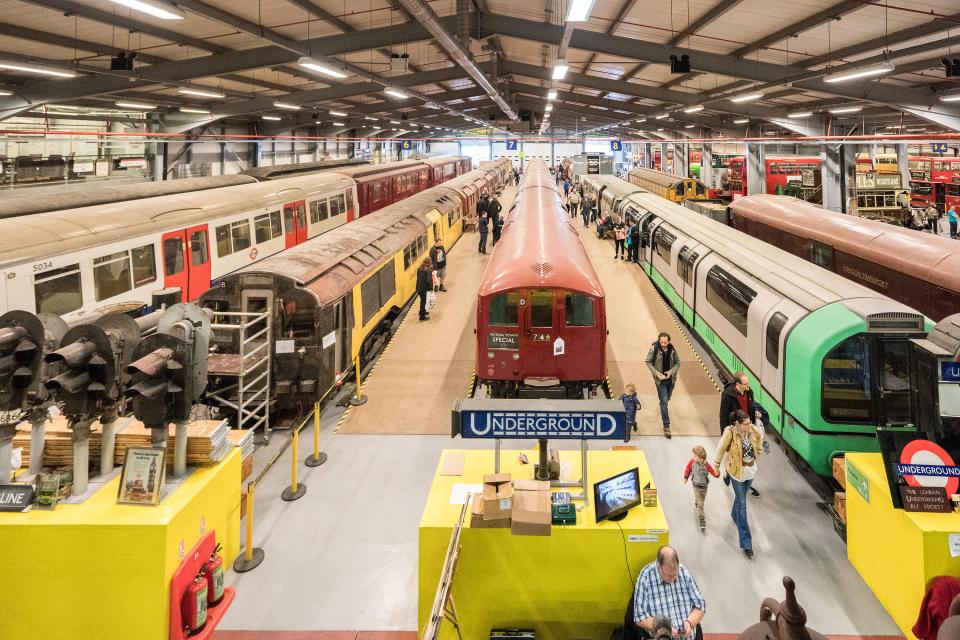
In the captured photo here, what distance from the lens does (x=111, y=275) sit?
859 centimetres

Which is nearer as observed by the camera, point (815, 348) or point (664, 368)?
point (815, 348)

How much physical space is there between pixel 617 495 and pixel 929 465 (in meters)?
2.47

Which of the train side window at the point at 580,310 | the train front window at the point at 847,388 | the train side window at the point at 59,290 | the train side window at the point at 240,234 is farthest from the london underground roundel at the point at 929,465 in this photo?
the train side window at the point at 240,234

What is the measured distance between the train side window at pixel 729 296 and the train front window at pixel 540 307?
9.37ft

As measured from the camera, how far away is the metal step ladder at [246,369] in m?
6.88

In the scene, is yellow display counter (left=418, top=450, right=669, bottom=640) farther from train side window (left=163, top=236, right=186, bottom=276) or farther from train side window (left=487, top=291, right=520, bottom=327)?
train side window (left=163, top=236, right=186, bottom=276)

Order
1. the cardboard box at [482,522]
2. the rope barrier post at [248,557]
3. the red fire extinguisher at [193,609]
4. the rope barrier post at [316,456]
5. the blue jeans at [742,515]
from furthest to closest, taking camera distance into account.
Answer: the rope barrier post at [316,456] → the blue jeans at [742,515] → the rope barrier post at [248,557] → the cardboard box at [482,522] → the red fire extinguisher at [193,609]

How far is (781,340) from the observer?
666cm

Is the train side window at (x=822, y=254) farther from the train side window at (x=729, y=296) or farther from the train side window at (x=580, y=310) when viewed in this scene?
the train side window at (x=580, y=310)

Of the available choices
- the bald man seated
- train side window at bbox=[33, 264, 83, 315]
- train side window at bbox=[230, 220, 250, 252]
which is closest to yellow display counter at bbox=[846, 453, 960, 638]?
the bald man seated

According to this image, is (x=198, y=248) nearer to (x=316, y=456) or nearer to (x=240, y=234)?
(x=240, y=234)

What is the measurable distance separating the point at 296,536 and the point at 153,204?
24.6 ft

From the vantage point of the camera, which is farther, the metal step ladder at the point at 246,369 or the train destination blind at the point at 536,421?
the metal step ladder at the point at 246,369

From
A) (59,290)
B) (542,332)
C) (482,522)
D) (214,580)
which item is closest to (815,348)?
(542,332)
